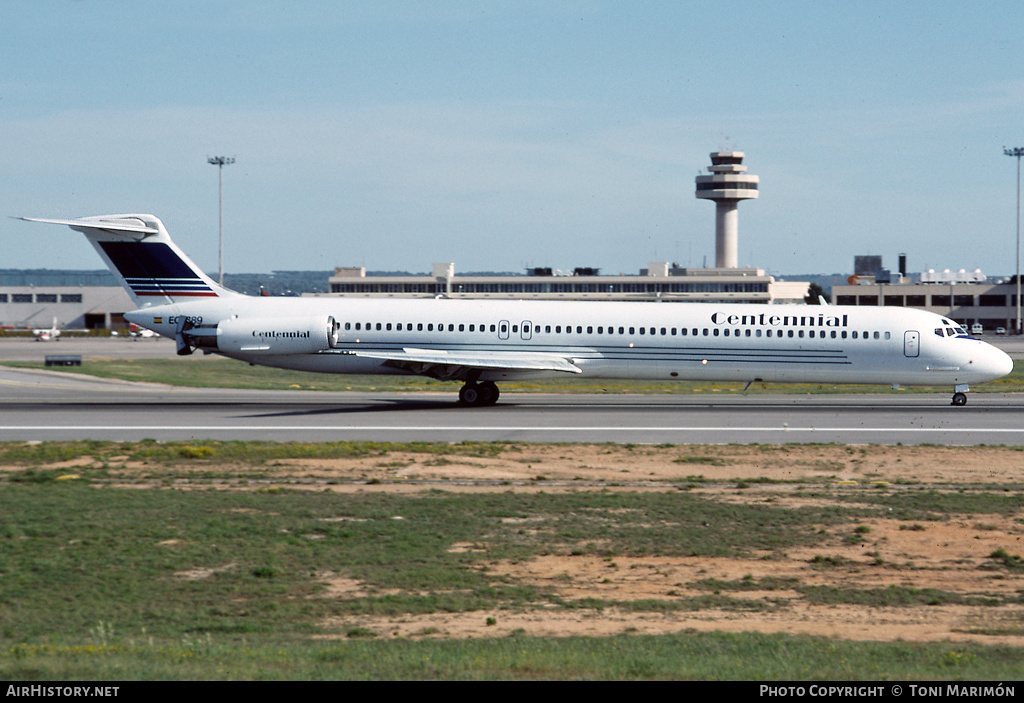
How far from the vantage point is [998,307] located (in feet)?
433

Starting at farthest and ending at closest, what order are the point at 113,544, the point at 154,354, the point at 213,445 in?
the point at 154,354 → the point at 213,445 → the point at 113,544

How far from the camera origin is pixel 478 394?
3509 cm

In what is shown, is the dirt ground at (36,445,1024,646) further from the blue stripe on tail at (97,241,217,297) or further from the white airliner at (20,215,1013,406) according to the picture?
the blue stripe on tail at (97,241,217,297)

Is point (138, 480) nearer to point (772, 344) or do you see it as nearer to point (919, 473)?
point (919, 473)

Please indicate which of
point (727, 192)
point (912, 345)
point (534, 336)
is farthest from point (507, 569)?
point (727, 192)

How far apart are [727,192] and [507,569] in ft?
487

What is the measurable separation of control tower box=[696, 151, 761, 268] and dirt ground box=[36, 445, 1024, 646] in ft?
436

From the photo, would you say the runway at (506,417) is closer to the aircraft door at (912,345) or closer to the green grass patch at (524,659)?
the aircraft door at (912,345)

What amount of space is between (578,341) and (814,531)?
19.1m

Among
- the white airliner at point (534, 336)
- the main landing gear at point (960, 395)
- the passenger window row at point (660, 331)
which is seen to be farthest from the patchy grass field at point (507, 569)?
the main landing gear at point (960, 395)

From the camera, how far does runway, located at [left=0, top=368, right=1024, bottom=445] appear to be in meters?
27.0

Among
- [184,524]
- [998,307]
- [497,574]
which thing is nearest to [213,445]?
[184,524]

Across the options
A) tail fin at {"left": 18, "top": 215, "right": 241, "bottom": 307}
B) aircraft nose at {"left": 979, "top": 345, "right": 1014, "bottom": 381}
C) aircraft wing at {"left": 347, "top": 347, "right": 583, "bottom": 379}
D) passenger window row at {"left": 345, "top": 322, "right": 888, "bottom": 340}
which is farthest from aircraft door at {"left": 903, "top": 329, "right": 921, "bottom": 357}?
tail fin at {"left": 18, "top": 215, "right": 241, "bottom": 307}

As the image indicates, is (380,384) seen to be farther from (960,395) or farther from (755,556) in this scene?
(755,556)
